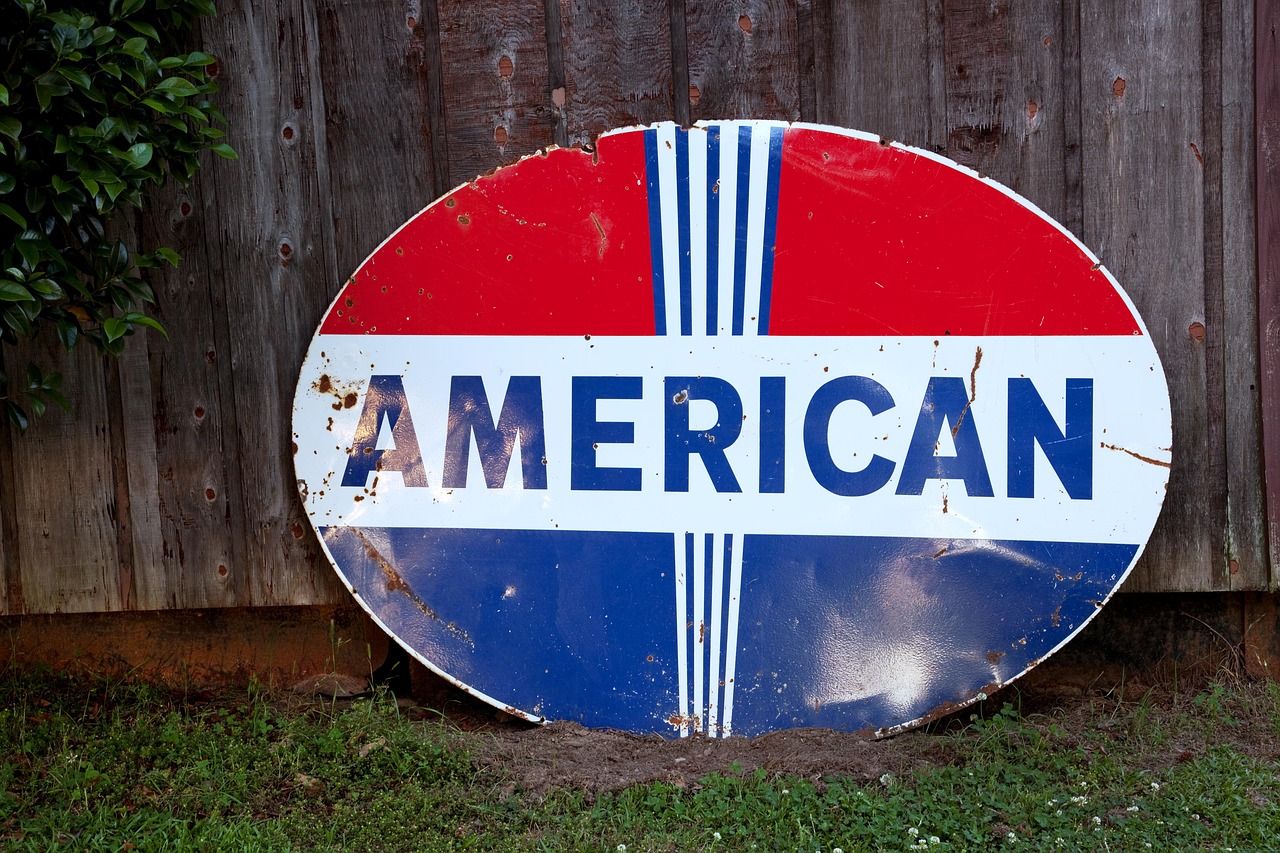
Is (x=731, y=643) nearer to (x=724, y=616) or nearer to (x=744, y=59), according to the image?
(x=724, y=616)

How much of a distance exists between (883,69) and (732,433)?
973mm

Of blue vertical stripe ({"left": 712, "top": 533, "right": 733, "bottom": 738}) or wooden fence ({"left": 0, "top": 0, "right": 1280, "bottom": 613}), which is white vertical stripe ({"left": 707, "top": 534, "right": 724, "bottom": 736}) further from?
wooden fence ({"left": 0, "top": 0, "right": 1280, "bottom": 613})

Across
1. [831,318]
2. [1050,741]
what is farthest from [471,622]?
[1050,741]

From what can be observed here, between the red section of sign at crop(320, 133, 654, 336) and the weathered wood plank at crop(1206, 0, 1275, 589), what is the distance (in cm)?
142

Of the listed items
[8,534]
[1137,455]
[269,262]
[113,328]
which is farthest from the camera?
[8,534]

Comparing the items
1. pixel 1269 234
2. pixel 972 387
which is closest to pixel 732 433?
pixel 972 387

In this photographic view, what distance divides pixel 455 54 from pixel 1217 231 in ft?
6.39

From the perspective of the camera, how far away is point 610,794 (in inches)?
80.8

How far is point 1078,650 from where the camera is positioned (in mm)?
2434

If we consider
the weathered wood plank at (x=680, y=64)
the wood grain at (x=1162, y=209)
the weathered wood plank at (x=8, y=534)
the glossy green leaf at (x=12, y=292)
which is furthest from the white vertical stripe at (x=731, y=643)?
the weathered wood plank at (x=8, y=534)

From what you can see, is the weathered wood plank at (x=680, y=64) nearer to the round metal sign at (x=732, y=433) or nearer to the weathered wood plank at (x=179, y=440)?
the round metal sign at (x=732, y=433)

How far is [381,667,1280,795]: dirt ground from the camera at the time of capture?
A: 210cm

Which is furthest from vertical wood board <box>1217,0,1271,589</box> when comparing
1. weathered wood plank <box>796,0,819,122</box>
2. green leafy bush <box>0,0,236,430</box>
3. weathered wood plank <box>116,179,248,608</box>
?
weathered wood plank <box>116,179,248,608</box>

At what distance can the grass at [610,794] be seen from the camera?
185 cm
